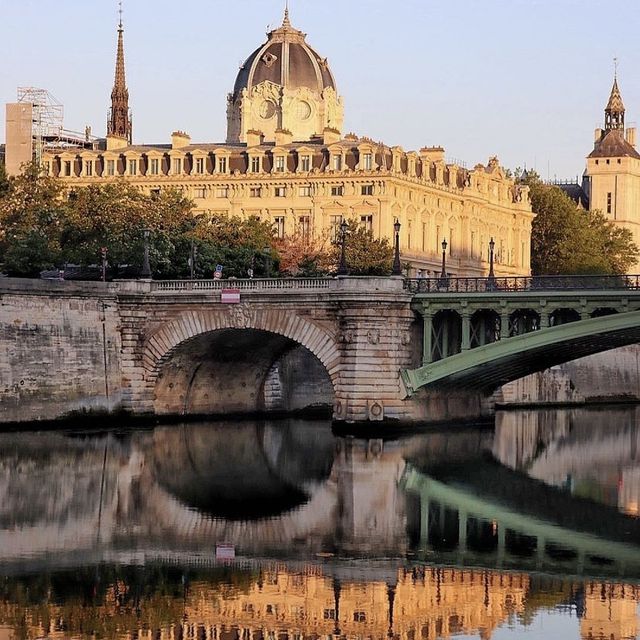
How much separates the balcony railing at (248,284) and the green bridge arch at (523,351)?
188 inches

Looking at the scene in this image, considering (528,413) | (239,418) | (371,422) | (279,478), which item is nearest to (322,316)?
(371,422)

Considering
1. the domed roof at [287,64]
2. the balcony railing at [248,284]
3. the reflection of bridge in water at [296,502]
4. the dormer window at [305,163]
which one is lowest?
the reflection of bridge in water at [296,502]

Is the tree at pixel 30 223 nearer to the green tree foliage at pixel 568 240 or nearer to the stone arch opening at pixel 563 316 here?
the stone arch opening at pixel 563 316

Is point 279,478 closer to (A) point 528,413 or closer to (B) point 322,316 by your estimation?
(B) point 322,316

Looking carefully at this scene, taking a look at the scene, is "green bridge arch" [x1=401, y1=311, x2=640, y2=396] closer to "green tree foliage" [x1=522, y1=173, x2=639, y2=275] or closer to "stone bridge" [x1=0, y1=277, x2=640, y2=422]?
"stone bridge" [x1=0, y1=277, x2=640, y2=422]

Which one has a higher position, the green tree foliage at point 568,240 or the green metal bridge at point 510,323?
the green tree foliage at point 568,240

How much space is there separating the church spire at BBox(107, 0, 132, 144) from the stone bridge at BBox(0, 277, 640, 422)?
67.3m

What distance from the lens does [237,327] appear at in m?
70.8

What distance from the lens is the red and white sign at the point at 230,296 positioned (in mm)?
70562

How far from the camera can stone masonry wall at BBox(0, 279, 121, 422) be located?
67812mm

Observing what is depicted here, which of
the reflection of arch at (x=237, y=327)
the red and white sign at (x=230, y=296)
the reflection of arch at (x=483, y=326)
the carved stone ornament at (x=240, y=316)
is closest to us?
the reflection of arch at (x=483, y=326)

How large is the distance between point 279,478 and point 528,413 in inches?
1352

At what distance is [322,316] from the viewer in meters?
69.5

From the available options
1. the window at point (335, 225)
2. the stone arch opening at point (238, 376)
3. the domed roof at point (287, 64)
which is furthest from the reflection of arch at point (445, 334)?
the domed roof at point (287, 64)
